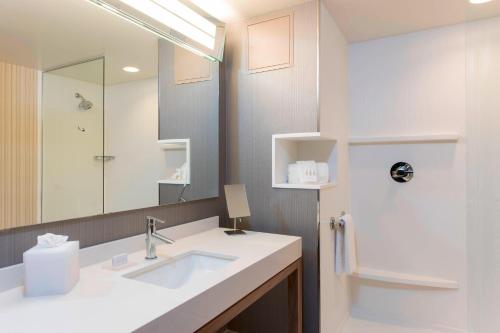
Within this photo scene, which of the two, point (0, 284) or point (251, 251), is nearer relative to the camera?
point (0, 284)

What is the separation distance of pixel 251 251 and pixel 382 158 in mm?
1472

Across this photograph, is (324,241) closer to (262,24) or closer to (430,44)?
(262,24)

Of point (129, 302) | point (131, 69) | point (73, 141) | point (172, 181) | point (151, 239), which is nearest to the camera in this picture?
point (129, 302)

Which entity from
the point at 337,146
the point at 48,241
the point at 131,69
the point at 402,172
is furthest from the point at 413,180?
the point at 48,241

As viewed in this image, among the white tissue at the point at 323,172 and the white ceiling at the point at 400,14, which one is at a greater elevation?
the white ceiling at the point at 400,14

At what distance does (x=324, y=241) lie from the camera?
1.86 meters

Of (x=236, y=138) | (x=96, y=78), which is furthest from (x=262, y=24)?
(x=96, y=78)

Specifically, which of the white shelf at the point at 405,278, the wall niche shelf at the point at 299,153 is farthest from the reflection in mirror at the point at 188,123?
the white shelf at the point at 405,278

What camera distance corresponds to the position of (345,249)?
204cm

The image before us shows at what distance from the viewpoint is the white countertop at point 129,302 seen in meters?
0.77

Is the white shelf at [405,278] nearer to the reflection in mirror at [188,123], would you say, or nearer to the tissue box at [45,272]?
the reflection in mirror at [188,123]

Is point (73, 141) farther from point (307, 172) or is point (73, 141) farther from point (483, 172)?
point (483, 172)

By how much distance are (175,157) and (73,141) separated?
0.61 m

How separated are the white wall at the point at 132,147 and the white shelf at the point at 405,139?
1.55m
